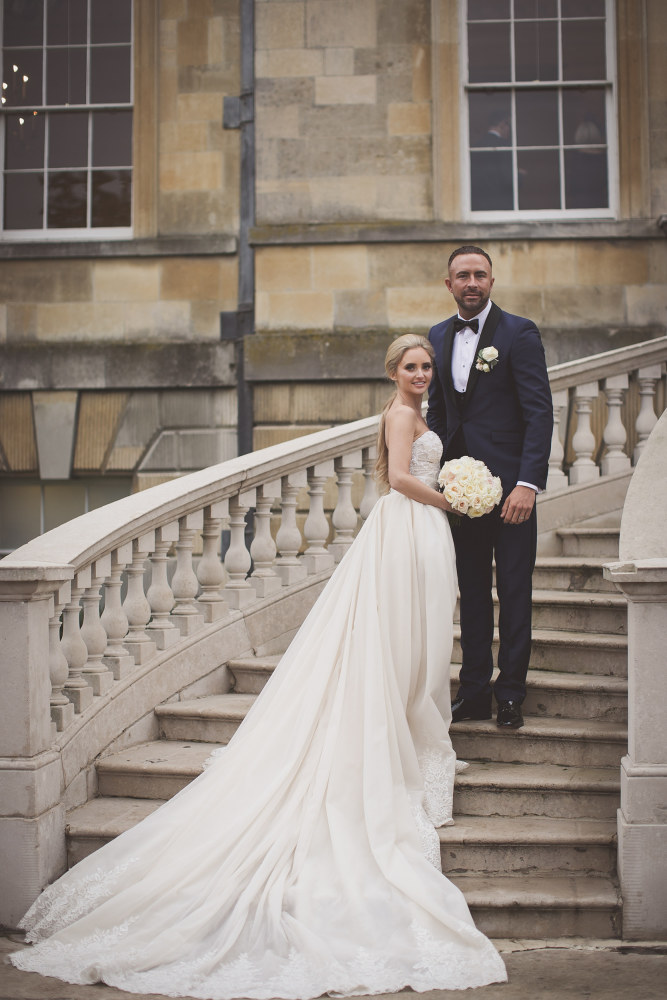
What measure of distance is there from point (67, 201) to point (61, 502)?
2476mm

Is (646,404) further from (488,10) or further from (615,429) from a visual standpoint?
(488,10)

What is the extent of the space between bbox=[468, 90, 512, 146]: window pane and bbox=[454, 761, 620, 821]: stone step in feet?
18.5

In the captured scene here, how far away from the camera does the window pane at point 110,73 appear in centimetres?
813

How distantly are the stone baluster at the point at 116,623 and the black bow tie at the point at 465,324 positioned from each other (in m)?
1.73

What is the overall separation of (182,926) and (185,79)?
263 inches

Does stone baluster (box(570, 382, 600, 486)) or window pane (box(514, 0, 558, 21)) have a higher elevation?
window pane (box(514, 0, 558, 21))

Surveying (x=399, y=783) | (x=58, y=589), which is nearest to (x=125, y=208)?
(x=58, y=589)

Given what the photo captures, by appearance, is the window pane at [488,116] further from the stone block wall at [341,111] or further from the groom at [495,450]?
the groom at [495,450]

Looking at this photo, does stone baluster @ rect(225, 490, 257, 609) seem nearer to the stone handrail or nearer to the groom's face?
the stone handrail

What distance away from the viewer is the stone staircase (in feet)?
11.3

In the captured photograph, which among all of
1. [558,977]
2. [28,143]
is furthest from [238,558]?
[28,143]

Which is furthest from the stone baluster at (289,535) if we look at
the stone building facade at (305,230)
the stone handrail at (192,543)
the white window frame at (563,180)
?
the white window frame at (563,180)

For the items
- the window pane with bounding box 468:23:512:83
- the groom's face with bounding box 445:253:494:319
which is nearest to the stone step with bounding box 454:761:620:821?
the groom's face with bounding box 445:253:494:319

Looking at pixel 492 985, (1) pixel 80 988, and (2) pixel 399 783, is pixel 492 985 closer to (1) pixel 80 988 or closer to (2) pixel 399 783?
(2) pixel 399 783
